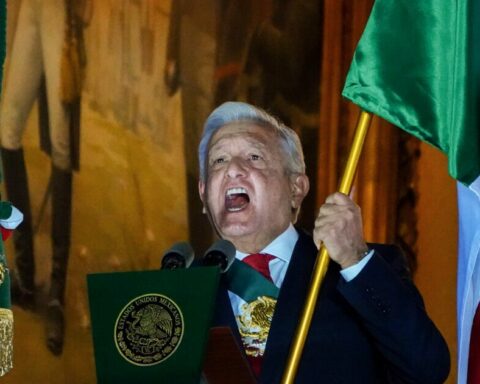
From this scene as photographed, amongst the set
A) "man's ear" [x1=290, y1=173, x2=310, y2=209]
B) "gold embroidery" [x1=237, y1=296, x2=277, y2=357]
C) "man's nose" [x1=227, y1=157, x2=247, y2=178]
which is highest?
"man's nose" [x1=227, y1=157, x2=247, y2=178]

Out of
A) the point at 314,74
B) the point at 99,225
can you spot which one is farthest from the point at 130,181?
the point at 314,74

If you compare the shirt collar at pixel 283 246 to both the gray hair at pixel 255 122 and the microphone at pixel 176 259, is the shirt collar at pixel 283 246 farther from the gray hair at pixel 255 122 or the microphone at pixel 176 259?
the microphone at pixel 176 259

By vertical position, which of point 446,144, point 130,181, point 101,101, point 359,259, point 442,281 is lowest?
point 442,281

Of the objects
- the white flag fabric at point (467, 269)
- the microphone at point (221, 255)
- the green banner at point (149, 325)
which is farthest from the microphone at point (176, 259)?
the white flag fabric at point (467, 269)

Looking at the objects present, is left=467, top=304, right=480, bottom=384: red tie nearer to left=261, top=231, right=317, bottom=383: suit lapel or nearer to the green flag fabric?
the green flag fabric

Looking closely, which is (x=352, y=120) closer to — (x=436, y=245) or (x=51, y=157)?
(x=436, y=245)

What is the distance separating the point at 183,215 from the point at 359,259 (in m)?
1.83

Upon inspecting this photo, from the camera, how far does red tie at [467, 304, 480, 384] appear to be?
274 cm

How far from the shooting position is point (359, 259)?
3049mm

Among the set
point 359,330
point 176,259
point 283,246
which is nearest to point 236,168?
point 283,246

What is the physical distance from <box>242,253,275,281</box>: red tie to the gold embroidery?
5.3 inches

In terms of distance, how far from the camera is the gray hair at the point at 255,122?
3.63 m

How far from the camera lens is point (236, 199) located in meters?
3.52

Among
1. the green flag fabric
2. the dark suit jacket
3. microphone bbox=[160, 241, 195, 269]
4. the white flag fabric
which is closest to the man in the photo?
the dark suit jacket
